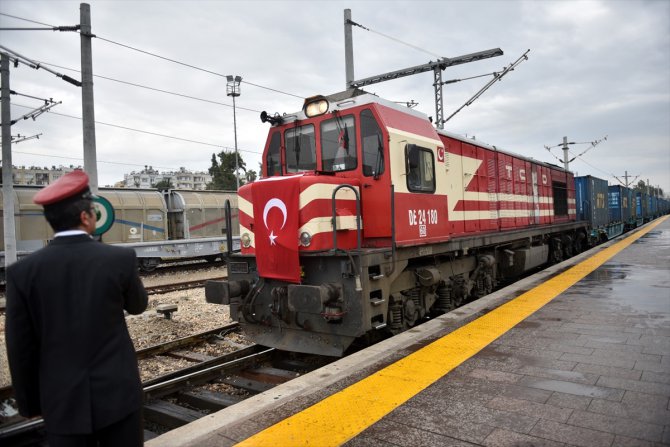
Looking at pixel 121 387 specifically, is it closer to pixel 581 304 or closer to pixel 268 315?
pixel 268 315

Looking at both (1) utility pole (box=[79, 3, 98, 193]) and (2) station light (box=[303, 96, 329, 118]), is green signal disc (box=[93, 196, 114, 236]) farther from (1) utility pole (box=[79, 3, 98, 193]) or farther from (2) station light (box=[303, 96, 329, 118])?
(1) utility pole (box=[79, 3, 98, 193])

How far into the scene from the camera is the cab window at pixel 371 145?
589 cm

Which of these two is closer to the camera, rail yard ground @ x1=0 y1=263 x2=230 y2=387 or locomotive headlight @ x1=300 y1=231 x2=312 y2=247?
locomotive headlight @ x1=300 y1=231 x2=312 y2=247

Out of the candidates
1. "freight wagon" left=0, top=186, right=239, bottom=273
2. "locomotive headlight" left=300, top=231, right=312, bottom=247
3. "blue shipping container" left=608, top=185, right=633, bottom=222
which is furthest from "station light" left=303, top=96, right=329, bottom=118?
"blue shipping container" left=608, top=185, right=633, bottom=222

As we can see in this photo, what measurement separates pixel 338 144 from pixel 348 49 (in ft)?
23.9

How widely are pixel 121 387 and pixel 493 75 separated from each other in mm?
15152

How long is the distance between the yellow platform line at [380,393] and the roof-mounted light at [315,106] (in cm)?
347

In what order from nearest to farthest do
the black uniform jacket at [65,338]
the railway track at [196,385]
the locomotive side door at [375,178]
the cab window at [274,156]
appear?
1. the black uniform jacket at [65,338]
2. the railway track at [196,385]
3. the locomotive side door at [375,178]
4. the cab window at [274,156]

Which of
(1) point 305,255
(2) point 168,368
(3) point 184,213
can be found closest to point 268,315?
(1) point 305,255

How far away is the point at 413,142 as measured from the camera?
642 cm

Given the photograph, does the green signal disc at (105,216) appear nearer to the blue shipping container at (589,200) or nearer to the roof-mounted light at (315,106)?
the roof-mounted light at (315,106)

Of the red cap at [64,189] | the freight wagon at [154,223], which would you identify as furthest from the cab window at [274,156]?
the freight wagon at [154,223]

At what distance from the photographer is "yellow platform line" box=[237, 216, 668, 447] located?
122 inches

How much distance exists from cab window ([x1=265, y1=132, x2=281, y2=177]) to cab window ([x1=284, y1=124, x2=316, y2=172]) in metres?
0.17
